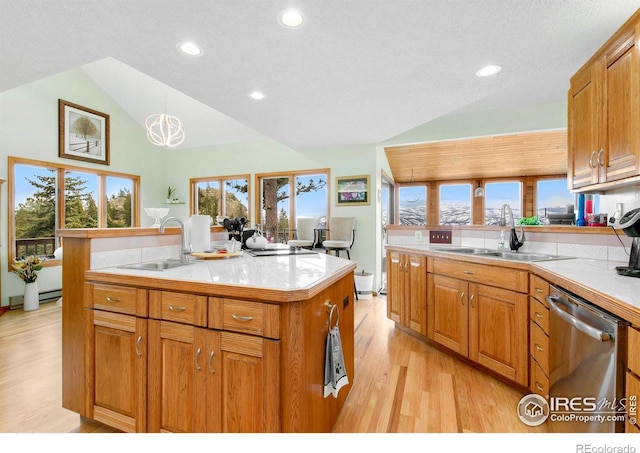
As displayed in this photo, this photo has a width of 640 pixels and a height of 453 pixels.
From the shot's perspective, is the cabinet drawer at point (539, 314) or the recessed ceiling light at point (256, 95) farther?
the recessed ceiling light at point (256, 95)

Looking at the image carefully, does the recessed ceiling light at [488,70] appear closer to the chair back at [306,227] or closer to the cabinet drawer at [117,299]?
the cabinet drawer at [117,299]

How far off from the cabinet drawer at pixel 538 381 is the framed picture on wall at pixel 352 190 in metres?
3.43

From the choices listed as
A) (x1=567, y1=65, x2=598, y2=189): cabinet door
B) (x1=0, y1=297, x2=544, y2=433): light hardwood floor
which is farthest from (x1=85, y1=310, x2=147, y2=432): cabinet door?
(x1=567, y1=65, x2=598, y2=189): cabinet door

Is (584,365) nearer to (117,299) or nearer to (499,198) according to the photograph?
(117,299)

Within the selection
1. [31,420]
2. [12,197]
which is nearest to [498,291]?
[31,420]

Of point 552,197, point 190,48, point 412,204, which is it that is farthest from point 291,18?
point 552,197

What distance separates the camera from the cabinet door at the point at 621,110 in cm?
151

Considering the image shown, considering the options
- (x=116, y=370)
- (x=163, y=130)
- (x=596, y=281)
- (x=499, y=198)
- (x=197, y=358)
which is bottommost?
(x=116, y=370)

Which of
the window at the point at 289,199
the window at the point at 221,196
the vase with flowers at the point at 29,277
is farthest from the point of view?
the window at the point at 221,196

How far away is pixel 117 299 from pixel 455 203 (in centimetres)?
688

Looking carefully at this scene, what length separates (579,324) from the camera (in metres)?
1.26

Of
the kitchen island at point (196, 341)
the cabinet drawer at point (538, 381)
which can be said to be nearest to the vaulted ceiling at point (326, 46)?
the kitchen island at point (196, 341)

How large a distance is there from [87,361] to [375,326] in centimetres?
257

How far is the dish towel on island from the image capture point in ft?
4.64
